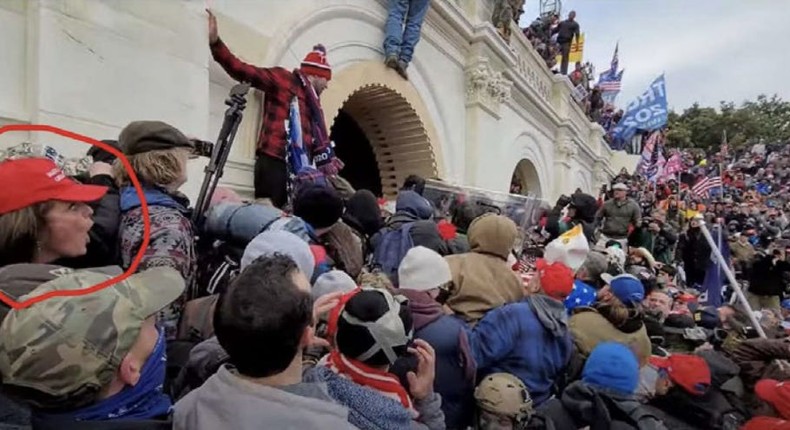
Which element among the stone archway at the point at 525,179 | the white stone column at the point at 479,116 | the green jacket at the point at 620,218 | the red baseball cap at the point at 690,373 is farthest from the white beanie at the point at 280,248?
the stone archway at the point at 525,179

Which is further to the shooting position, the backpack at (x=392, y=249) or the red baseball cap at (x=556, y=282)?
the backpack at (x=392, y=249)

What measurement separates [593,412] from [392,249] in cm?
157

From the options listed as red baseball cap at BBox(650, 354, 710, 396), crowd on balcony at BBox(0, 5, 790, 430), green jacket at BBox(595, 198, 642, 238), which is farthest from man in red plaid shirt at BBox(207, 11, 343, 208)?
green jacket at BBox(595, 198, 642, 238)

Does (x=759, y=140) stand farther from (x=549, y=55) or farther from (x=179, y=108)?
(x=179, y=108)

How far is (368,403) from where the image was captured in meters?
1.54

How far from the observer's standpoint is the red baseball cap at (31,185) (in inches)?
58.9

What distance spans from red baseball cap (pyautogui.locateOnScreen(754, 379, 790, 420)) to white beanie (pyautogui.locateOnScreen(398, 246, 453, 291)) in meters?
1.54

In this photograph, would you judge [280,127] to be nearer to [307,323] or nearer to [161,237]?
[161,237]

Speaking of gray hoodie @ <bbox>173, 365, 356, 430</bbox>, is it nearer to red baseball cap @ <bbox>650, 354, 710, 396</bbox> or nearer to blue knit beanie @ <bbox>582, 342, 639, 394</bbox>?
blue knit beanie @ <bbox>582, 342, 639, 394</bbox>

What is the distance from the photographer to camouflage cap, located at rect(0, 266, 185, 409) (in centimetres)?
105

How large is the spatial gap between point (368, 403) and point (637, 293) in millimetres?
1944

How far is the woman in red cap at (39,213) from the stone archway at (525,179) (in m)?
12.3

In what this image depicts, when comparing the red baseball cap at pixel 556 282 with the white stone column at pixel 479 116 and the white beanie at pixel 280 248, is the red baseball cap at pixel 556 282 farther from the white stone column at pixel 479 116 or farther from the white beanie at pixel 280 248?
the white stone column at pixel 479 116

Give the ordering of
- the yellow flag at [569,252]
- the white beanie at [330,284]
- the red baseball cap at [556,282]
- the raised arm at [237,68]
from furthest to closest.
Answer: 1. the raised arm at [237,68]
2. the yellow flag at [569,252]
3. the red baseball cap at [556,282]
4. the white beanie at [330,284]
